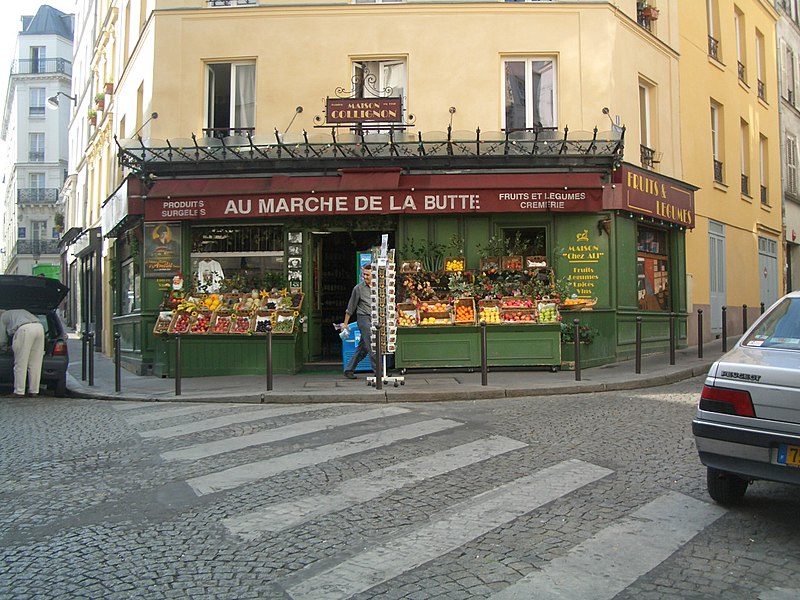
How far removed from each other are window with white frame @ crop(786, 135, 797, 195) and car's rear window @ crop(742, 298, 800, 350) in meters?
20.7

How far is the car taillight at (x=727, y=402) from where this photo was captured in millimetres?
4293

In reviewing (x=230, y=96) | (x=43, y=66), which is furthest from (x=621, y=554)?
(x=43, y=66)

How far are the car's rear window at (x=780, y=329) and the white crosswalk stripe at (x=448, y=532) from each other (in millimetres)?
1598

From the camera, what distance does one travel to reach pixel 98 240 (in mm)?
19406

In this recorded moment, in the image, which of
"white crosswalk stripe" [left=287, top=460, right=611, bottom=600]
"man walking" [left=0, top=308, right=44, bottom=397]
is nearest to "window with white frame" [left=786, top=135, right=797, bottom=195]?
"white crosswalk stripe" [left=287, top=460, right=611, bottom=600]

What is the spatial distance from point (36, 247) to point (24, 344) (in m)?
48.3

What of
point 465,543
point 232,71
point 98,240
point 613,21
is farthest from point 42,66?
point 465,543

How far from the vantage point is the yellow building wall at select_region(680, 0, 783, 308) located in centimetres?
1658

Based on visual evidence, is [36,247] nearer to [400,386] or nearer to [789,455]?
[400,386]

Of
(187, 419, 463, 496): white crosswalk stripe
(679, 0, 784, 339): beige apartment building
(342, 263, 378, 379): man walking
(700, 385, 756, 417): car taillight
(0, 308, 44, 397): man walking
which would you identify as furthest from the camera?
(679, 0, 784, 339): beige apartment building

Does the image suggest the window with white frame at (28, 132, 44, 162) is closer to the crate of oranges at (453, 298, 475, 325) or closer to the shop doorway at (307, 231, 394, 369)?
the shop doorway at (307, 231, 394, 369)

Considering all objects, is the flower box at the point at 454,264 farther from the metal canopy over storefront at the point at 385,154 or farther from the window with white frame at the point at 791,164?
the window with white frame at the point at 791,164

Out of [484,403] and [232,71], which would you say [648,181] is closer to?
[484,403]

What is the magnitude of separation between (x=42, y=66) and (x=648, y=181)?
188 feet
